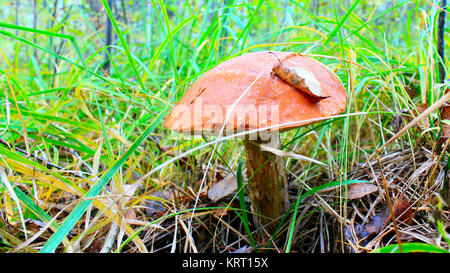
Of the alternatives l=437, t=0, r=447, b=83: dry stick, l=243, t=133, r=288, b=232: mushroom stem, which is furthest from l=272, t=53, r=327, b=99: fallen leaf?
l=437, t=0, r=447, b=83: dry stick

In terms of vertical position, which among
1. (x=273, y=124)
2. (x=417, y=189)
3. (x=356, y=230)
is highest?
(x=273, y=124)

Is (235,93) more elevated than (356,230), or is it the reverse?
(235,93)

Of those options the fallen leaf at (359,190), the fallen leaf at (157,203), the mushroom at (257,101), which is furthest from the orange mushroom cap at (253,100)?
the fallen leaf at (157,203)

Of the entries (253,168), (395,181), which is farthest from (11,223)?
(395,181)

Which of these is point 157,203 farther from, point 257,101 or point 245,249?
point 257,101

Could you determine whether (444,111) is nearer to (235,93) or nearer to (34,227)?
(235,93)

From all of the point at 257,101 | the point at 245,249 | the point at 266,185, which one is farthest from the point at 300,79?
the point at 245,249

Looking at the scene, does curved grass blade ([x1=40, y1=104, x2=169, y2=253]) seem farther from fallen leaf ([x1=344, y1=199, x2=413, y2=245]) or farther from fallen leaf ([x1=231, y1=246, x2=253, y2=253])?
fallen leaf ([x1=344, y1=199, x2=413, y2=245])
